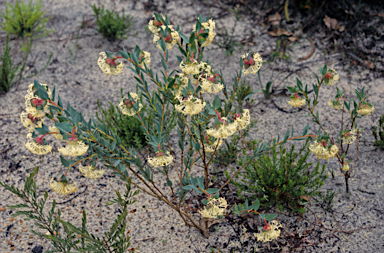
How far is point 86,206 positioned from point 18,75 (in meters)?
1.74

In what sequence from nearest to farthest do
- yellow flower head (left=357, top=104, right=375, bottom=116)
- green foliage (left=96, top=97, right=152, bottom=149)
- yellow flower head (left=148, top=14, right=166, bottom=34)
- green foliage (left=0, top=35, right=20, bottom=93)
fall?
yellow flower head (left=148, top=14, right=166, bottom=34) → yellow flower head (left=357, top=104, right=375, bottom=116) → green foliage (left=96, top=97, right=152, bottom=149) → green foliage (left=0, top=35, right=20, bottom=93)

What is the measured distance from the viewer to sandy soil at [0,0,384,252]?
2.06 m

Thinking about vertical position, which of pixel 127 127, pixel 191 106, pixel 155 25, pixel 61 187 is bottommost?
pixel 127 127

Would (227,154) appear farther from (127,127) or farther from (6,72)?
(6,72)

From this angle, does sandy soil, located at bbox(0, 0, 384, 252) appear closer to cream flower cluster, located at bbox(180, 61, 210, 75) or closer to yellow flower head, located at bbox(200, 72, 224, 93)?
yellow flower head, located at bbox(200, 72, 224, 93)

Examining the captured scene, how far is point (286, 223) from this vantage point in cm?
212

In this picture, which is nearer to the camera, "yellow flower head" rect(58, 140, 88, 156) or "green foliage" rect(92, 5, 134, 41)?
"yellow flower head" rect(58, 140, 88, 156)

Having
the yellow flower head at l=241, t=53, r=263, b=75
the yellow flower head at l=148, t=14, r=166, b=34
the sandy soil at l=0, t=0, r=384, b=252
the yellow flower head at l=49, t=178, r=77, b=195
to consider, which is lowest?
the sandy soil at l=0, t=0, r=384, b=252

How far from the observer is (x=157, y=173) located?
8.29 ft

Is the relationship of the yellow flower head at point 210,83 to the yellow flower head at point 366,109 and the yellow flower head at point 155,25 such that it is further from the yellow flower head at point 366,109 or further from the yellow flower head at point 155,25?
the yellow flower head at point 366,109

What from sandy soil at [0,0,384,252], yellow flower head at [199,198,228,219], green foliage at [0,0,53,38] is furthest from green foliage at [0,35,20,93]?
yellow flower head at [199,198,228,219]

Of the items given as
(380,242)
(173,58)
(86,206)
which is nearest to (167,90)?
(86,206)

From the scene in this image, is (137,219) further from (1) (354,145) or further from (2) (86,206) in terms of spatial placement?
(1) (354,145)

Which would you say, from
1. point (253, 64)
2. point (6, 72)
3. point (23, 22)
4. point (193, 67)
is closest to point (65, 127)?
point (193, 67)
